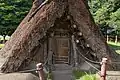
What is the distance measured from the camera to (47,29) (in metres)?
10.2

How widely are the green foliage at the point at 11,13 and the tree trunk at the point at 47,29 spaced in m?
14.7

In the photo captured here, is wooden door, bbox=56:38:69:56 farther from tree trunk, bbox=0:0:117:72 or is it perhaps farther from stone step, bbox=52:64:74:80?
tree trunk, bbox=0:0:117:72

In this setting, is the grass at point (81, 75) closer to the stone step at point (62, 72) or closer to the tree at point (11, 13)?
the stone step at point (62, 72)

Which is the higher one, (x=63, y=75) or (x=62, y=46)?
(x=62, y=46)

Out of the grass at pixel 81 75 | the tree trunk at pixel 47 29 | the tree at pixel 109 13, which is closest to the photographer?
the grass at pixel 81 75

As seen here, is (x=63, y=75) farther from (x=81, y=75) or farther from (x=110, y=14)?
(x=110, y=14)

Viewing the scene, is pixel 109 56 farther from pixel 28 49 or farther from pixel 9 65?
pixel 9 65

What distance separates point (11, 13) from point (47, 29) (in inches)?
633

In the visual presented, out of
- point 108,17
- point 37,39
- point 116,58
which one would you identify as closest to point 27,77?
point 37,39

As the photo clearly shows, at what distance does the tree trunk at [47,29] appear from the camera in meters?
9.87

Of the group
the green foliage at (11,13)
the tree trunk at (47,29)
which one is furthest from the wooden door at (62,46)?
the green foliage at (11,13)

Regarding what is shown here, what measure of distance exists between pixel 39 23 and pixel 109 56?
8.81 feet

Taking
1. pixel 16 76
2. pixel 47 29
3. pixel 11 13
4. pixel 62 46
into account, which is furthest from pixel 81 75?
pixel 11 13

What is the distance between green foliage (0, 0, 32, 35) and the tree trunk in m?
14.7
